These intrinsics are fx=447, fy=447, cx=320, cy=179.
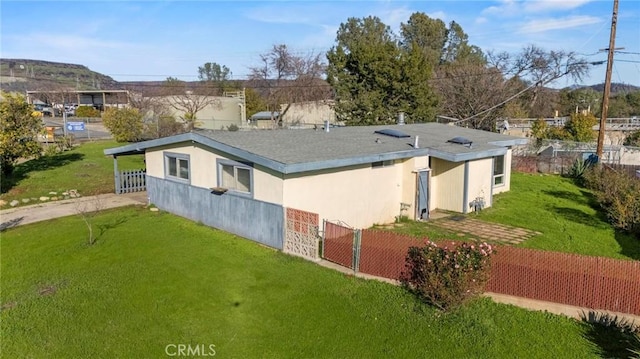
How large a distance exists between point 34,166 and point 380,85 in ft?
79.8

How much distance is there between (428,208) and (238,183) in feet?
22.6

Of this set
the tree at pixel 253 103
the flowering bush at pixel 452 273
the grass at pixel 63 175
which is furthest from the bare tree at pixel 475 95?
the flowering bush at pixel 452 273

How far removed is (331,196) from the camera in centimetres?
1274

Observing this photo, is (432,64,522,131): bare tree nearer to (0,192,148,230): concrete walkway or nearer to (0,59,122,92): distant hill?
(0,192,148,230): concrete walkway

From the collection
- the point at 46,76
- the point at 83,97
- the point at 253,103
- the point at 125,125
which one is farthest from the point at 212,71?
the point at 125,125

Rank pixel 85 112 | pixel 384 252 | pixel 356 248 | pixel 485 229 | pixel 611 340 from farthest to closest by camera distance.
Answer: pixel 85 112 → pixel 485 229 → pixel 356 248 → pixel 384 252 → pixel 611 340

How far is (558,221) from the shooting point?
15211mm

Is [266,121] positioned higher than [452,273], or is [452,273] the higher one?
[266,121]

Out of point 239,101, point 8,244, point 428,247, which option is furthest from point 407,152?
point 239,101

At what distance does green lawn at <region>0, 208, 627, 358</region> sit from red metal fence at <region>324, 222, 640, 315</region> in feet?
1.51

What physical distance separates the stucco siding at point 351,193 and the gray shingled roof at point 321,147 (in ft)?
1.68

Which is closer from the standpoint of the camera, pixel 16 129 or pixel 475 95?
pixel 16 129

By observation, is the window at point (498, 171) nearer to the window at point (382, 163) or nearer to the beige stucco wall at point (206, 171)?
the window at point (382, 163)

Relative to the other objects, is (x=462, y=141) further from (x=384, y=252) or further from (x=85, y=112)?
(x=85, y=112)
